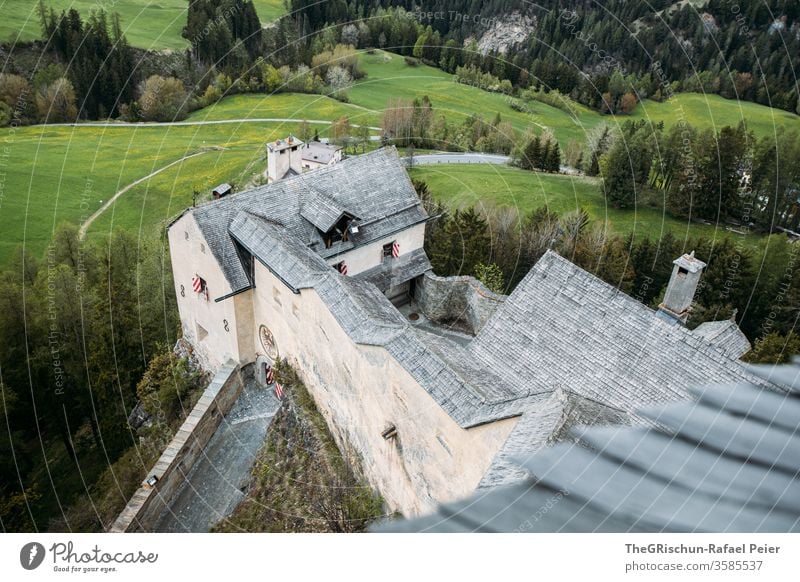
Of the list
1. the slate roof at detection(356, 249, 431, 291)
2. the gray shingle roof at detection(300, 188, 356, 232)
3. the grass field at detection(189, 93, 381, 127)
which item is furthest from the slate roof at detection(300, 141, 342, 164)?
the gray shingle roof at detection(300, 188, 356, 232)

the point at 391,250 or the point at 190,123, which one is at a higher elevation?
the point at 391,250

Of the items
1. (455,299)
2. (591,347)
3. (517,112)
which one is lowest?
(455,299)

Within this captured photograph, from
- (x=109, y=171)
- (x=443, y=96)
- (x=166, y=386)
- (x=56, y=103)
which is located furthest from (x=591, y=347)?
(x=56, y=103)

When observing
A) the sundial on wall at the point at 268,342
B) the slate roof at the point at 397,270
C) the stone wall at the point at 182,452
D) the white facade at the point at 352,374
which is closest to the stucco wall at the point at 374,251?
the white facade at the point at 352,374

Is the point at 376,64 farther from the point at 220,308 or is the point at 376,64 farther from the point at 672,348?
the point at 672,348

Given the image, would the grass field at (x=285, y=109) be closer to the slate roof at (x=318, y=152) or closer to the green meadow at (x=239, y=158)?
the green meadow at (x=239, y=158)

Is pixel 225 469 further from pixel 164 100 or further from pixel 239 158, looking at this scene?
pixel 164 100

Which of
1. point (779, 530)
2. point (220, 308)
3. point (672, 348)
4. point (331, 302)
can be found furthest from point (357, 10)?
point (779, 530)

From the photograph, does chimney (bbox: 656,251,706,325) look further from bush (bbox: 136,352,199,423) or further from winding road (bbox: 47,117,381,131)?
winding road (bbox: 47,117,381,131)
